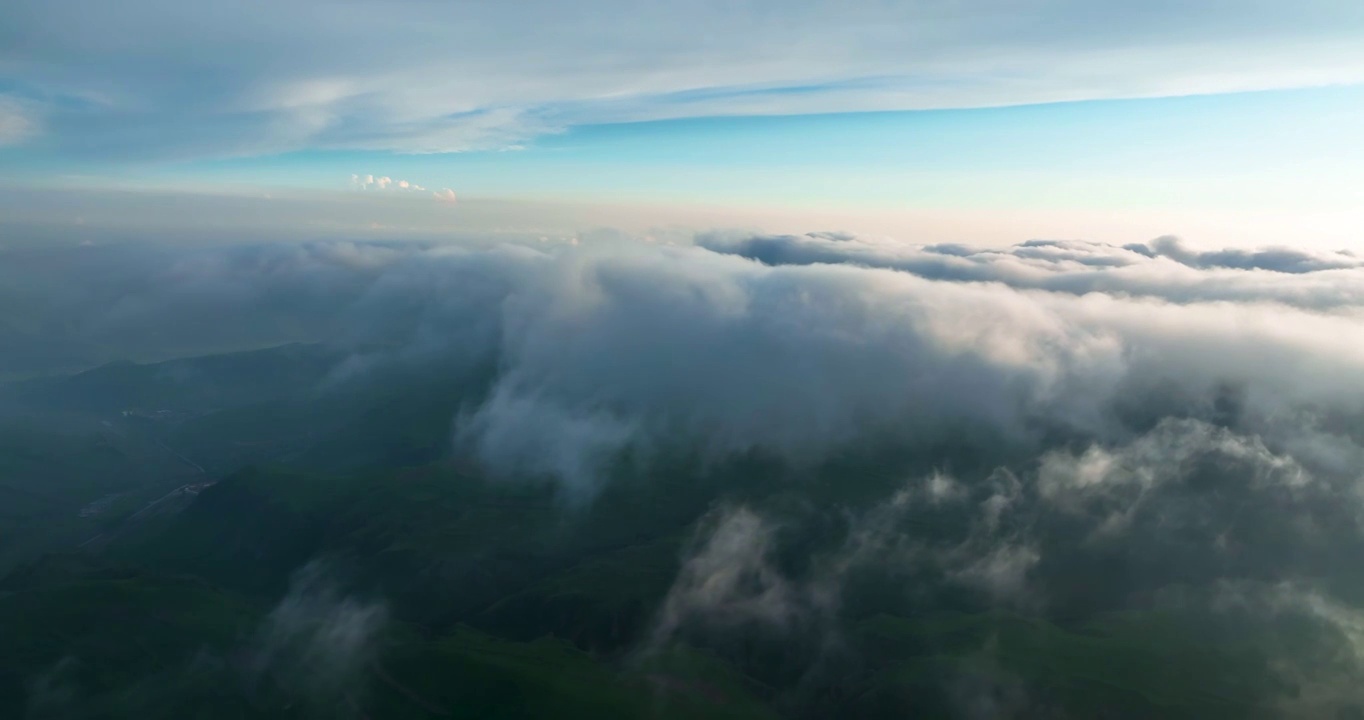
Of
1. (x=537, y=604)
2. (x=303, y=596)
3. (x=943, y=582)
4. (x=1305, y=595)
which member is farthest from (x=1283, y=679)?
(x=303, y=596)

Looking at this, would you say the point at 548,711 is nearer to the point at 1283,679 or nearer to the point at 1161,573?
the point at 1283,679

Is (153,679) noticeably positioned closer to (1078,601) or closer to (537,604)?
(537,604)

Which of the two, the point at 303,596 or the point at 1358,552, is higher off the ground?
the point at 1358,552

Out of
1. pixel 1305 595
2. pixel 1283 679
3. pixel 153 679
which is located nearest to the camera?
pixel 1283 679

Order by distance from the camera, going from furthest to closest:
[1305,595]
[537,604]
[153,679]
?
[537,604]
[1305,595]
[153,679]

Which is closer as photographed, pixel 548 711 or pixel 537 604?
pixel 548 711

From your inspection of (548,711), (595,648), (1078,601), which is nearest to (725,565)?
(595,648)

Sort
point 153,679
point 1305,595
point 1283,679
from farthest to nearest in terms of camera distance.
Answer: point 1305,595 → point 153,679 → point 1283,679

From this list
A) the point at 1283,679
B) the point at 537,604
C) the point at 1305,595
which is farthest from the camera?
the point at 537,604

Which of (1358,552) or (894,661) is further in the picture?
(1358,552)
